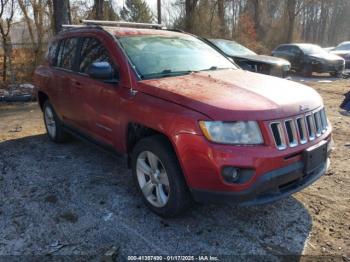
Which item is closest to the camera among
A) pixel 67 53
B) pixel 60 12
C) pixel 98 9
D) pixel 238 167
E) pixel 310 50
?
pixel 238 167

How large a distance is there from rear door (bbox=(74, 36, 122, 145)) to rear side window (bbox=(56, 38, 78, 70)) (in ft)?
0.79

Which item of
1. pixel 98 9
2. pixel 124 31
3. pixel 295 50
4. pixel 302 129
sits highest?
pixel 98 9

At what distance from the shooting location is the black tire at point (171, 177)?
10.4 feet

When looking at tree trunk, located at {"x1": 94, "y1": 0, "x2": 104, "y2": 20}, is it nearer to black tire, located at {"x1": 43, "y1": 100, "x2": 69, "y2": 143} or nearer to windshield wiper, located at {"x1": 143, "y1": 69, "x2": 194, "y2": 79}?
black tire, located at {"x1": 43, "y1": 100, "x2": 69, "y2": 143}

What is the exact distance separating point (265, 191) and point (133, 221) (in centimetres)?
133

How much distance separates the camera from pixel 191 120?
2951 millimetres

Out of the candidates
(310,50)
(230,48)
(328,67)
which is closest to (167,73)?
(230,48)

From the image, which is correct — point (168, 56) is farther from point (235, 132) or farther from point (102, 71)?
point (235, 132)

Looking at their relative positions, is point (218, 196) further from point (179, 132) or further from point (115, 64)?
point (115, 64)

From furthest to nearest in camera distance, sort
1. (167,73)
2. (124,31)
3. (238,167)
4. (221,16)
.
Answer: (221,16)
(124,31)
(167,73)
(238,167)

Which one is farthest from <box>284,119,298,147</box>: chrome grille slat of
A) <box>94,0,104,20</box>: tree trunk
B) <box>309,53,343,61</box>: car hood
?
<box>309,53,343,61</box>: car hood

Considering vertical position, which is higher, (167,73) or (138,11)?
(138,11)

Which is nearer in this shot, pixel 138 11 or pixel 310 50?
pixel 310 50

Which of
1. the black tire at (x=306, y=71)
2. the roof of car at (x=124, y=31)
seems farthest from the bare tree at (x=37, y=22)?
the black tire at (x=306, y=71)
